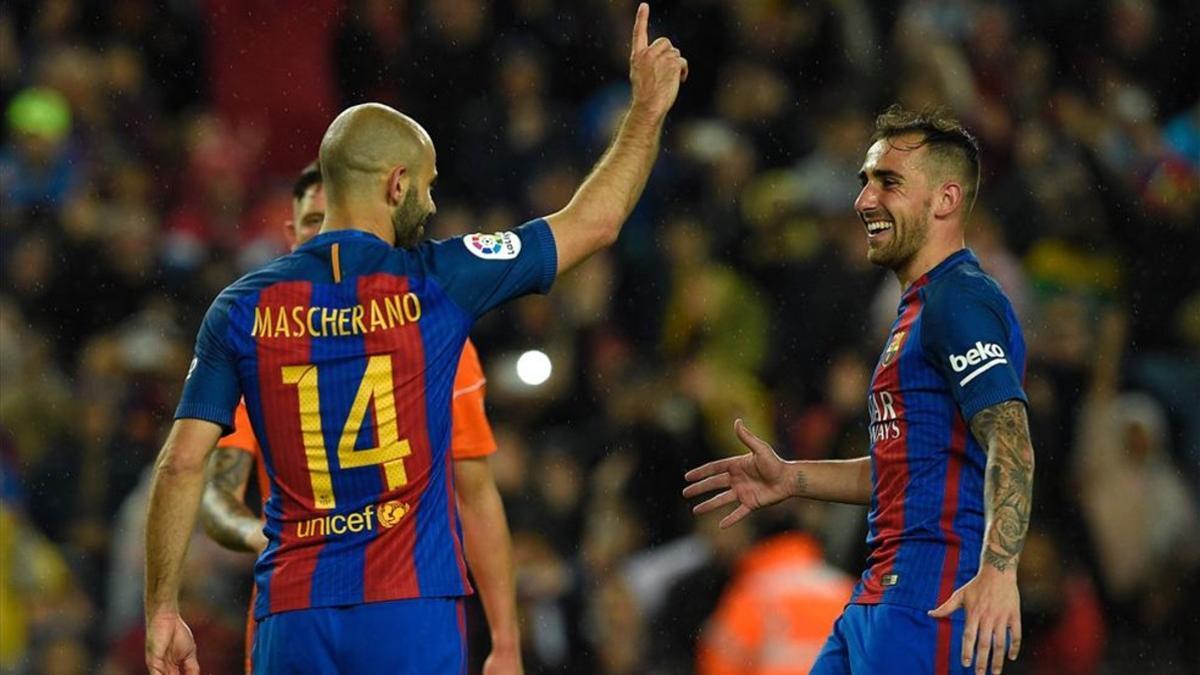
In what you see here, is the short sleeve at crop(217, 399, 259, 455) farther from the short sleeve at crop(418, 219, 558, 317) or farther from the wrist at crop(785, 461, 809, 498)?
the wrist at crop(785, 461, 809, 498)

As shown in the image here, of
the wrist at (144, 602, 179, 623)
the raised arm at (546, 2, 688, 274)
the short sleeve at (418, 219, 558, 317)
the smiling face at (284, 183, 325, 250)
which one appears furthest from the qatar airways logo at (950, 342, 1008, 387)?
the smiling face at (284, 183, 325, 250)

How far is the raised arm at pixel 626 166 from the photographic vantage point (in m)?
5.13

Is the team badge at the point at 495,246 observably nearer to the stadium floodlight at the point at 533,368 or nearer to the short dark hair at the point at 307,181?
the short dark hair at the point at 307,181

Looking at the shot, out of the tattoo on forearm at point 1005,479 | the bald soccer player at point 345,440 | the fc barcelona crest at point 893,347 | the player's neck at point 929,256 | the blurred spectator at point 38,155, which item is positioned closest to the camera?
the tattoo on forearm at point 1005,479

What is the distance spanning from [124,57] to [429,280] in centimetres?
874

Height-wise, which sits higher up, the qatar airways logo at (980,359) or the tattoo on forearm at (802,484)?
the qatar airways logo at (980,359)

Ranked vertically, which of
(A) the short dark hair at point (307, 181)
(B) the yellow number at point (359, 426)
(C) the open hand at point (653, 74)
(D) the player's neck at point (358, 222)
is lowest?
(B) the yellow number at point (359, 426)

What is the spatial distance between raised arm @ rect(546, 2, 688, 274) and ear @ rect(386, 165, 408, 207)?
15.3 inches

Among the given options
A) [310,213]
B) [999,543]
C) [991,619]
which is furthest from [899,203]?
[310,213]

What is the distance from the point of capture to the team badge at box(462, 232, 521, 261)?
16.5 feet

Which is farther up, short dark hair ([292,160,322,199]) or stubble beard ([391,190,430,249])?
short dark hair ([292,160,322,199])

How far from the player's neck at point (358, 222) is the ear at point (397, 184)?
0.18 feet

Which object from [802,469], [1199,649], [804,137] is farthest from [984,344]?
[804,137]

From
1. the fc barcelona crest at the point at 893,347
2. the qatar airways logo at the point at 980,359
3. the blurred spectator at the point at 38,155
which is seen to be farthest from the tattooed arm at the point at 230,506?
the blurred spectator at the point at 38,155
